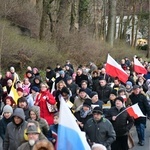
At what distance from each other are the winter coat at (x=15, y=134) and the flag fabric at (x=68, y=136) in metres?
1.54

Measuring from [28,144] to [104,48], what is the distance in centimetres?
2860

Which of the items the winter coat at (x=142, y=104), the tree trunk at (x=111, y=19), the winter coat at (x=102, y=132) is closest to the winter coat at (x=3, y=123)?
the winter coat at (x=102, y=132)

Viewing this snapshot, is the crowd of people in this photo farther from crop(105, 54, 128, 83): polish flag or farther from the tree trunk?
the tree trunk

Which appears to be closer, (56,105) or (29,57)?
(56,105)

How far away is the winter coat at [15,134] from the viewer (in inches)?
291

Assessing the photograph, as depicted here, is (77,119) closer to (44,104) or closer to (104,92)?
(44,104)

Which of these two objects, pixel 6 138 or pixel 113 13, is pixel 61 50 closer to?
pixel 113 13

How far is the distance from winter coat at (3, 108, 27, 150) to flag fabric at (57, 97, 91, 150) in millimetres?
1535

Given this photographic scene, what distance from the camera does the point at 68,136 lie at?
5914 mm

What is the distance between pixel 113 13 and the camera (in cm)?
3631

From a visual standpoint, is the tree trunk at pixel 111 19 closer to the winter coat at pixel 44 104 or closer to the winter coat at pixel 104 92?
the winter coat at pixel 104 92

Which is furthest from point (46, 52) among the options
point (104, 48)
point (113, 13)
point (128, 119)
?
point (128, 119)

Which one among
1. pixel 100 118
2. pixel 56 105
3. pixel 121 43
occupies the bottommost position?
pixel 121 43

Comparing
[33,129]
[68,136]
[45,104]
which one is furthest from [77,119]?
[68,136]
